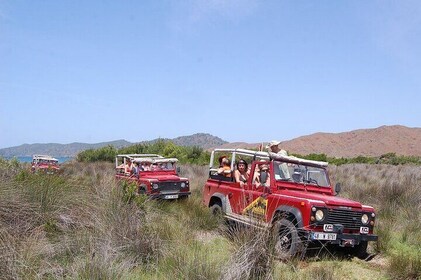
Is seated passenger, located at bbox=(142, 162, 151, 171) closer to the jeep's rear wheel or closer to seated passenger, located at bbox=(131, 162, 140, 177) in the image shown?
seated passenger, located at bbox=(131, 162, 140, 177)

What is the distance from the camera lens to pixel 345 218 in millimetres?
8148

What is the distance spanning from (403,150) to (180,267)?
74861 millimetres

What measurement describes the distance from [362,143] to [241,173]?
7359cm

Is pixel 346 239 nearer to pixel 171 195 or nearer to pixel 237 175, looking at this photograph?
pixel 237 175

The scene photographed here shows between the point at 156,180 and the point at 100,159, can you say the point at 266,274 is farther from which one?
the point at 100,159

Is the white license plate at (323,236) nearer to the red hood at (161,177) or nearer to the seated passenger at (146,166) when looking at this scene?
the red hood at (161,177)

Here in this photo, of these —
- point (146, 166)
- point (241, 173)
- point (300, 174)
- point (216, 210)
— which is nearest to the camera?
point (300, 174)

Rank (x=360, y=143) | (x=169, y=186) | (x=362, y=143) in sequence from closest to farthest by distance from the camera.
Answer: (x=169, y=186) < (x=362, y=143) < (x=360, y=143)

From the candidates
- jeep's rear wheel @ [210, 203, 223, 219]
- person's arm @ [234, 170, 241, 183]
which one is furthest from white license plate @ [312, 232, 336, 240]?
jeep's rear wheel @ [210, 203, 223, 219]

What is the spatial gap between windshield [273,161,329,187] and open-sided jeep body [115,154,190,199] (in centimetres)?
549

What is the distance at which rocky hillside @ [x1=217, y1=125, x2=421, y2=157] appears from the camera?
244 feet

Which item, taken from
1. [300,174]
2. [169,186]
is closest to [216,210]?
[300,174]

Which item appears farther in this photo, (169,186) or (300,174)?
(169,186)

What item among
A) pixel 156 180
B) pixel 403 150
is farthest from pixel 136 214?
pixel 403 150
